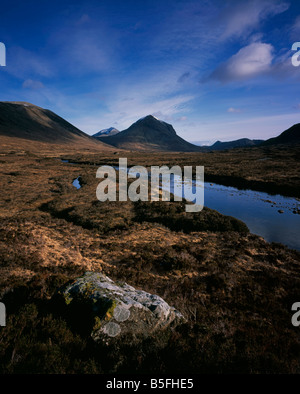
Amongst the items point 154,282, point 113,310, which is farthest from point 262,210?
point 113,310

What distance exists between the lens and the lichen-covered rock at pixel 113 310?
5.20 metres

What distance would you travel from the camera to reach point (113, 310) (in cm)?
539

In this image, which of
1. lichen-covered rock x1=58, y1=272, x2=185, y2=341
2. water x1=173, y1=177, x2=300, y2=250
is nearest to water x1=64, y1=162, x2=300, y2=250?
water x1=173, y1=177, x2=300, y2=250

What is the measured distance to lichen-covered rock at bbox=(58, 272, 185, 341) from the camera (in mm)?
5203

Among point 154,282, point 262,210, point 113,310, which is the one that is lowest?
point 154,282

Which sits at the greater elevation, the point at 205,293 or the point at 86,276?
the point at 86,276

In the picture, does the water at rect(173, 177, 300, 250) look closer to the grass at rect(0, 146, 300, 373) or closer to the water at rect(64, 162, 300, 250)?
the water at rect(64, 162, 300, 250)

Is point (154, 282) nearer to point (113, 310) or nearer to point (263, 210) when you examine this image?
point (113, 310)

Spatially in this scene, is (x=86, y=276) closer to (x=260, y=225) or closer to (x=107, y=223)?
(x=107, y=223)

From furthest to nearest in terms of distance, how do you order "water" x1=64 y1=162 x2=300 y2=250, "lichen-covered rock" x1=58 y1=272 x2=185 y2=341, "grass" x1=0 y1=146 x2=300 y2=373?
"water" x1=64 y1=162 x2=300 y2=250, "lichen-covered rock" x1=58 y1=272 x2=185 y2=341, "grass" x1=0 y1=146 x2=300 y2=373
